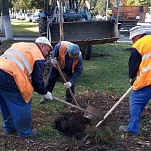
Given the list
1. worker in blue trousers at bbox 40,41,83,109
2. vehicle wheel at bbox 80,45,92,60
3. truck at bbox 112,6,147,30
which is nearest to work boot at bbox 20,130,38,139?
worker in blue trousers at bbox 40,41,83,109

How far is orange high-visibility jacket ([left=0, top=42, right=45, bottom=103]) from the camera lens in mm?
3965

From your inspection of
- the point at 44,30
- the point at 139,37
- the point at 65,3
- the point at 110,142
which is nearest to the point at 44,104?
the point at 110,142

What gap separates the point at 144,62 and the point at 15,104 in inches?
74.8

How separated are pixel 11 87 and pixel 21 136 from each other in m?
0.85

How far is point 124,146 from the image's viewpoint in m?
4.27

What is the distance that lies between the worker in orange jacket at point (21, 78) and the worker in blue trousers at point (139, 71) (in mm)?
1288

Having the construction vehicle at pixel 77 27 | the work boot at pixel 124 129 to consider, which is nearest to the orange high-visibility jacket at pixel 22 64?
the work boot at pixel 124 129

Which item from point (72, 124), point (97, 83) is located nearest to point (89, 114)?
point (72, 124)

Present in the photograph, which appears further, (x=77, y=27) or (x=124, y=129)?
(x=77, y=27)

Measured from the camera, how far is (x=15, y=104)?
4.12 meters

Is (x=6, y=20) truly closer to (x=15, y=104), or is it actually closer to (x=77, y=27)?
(x=77, y=27)

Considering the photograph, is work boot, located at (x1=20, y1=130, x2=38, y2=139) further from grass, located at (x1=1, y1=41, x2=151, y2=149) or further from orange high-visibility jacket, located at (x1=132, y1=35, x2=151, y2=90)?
orange high-visibility jacket, located at (x1=132, y1=35, x2=151, y2=90)

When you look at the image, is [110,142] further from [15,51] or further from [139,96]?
[15,51]

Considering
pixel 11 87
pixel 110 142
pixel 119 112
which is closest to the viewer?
pixel 11 87
